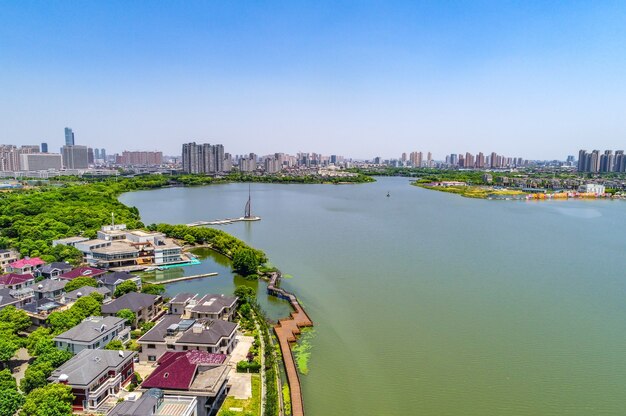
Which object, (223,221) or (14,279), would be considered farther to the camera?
(223,221)

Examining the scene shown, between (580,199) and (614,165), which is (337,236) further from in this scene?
(614,165)

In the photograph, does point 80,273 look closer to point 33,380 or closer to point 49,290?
point 49,290

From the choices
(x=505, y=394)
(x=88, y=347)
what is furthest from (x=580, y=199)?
(x=88, y=347)

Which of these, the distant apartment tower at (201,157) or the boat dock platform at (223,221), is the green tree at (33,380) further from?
the distant apartment tower at (201,157)

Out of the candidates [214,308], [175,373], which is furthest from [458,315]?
[175,373]

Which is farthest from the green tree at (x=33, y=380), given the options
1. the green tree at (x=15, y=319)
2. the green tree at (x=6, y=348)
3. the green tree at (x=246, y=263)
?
the green tree at (x=246, y=263)

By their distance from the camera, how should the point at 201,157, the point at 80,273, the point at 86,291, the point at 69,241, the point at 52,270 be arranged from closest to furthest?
the point at 86,291 → the point at 80,273 → the point at 52,270 → the point at 69,241 → the point at 201,157

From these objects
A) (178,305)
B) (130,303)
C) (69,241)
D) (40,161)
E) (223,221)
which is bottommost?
(223,221)

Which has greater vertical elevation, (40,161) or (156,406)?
(40,161)
